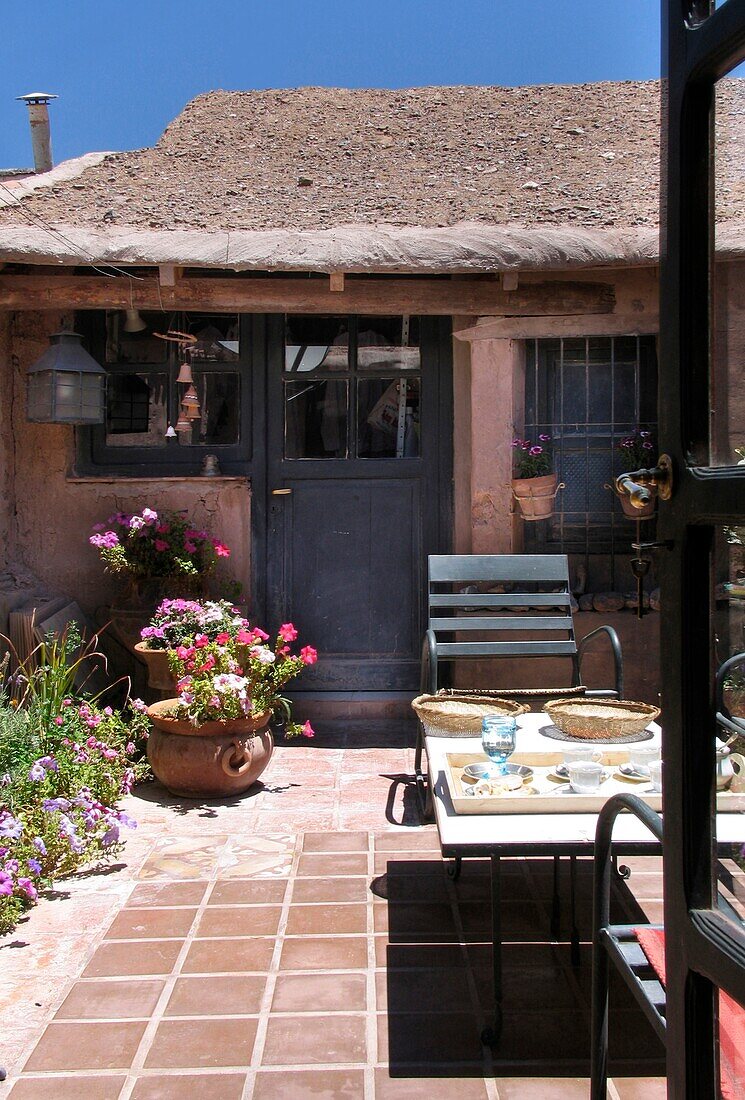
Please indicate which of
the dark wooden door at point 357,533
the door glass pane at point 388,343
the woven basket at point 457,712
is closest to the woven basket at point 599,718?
the woven basket at point 457,712

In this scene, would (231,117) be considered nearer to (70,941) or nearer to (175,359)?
(175,359)

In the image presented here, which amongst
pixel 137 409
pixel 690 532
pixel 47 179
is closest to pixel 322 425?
pixel 137 409

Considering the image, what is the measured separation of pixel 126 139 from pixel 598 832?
7.22 m

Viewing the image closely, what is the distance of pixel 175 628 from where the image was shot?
5188mm

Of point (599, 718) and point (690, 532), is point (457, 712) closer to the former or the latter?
point (599, 718)

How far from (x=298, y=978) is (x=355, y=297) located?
3925 millimetres

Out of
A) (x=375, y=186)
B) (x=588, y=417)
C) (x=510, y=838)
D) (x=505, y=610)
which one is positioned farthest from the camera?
(x=375, y=186)

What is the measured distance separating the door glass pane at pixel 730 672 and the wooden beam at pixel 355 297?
183 inches

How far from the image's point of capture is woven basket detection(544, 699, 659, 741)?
11.3 feet

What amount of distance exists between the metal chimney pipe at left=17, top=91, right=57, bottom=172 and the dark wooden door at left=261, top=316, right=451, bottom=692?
129 inches

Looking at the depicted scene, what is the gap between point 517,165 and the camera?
22.9ft

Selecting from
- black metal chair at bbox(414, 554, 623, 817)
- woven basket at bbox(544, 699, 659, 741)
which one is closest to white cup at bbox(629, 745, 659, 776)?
woven basket at bbox(544, 699, 659, 741)

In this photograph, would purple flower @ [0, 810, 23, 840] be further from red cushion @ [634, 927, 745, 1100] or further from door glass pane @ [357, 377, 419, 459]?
door glass pane @ [357, 377, 419, 459]

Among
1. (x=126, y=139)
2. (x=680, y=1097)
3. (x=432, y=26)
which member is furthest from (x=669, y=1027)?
(x=432, y=26)
